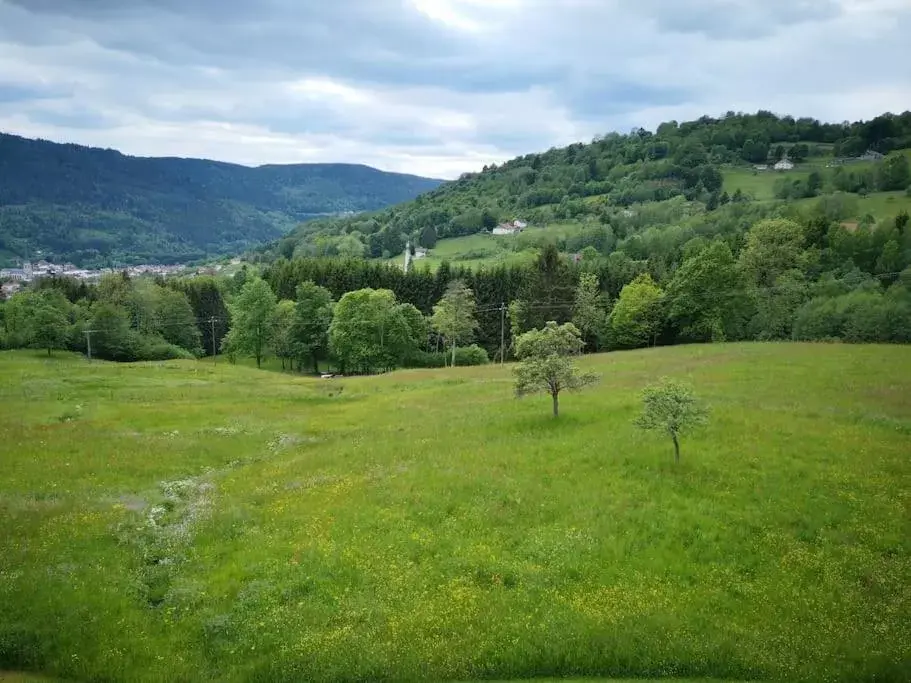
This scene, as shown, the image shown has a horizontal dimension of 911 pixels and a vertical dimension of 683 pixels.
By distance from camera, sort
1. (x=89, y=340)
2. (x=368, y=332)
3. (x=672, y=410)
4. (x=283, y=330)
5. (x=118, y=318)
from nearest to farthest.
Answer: (x=672, y=410) → (x=89, y=340) → (x=368, y=332) → (x=118, y=318) → (x=283, y=330)

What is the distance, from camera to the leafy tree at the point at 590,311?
335 ft

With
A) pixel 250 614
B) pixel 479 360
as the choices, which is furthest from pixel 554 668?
pixel 479 360

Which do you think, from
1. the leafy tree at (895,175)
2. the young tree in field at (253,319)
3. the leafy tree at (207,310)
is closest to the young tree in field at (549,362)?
the young tree in field at (253,319)

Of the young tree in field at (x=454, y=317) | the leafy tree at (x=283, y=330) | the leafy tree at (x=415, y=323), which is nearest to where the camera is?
the young tree in field at (x=454, y=317)

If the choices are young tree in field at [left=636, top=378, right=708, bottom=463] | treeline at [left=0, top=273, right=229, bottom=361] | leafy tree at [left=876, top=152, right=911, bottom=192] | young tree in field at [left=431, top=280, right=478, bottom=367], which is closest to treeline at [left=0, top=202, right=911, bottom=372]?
treeline at [left=0, top=273, right=229, bottom=361]

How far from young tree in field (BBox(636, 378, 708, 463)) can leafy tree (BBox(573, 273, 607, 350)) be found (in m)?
70.3

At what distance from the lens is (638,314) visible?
97812 millimetres

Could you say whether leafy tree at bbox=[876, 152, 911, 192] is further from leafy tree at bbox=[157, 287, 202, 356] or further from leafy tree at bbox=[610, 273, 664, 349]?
leafy tree at bbox=[157, 287, 202, 356]

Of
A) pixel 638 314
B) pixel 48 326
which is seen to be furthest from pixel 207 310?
pixel 638 314

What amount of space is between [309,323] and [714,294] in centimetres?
6531

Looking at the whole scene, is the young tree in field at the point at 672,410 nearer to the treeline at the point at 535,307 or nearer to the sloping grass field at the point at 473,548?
the sloping grass field at the point at 473,548

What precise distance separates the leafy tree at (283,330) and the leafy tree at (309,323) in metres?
0.67

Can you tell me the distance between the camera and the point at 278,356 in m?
115

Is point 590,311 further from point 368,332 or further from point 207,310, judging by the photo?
point 207,310
